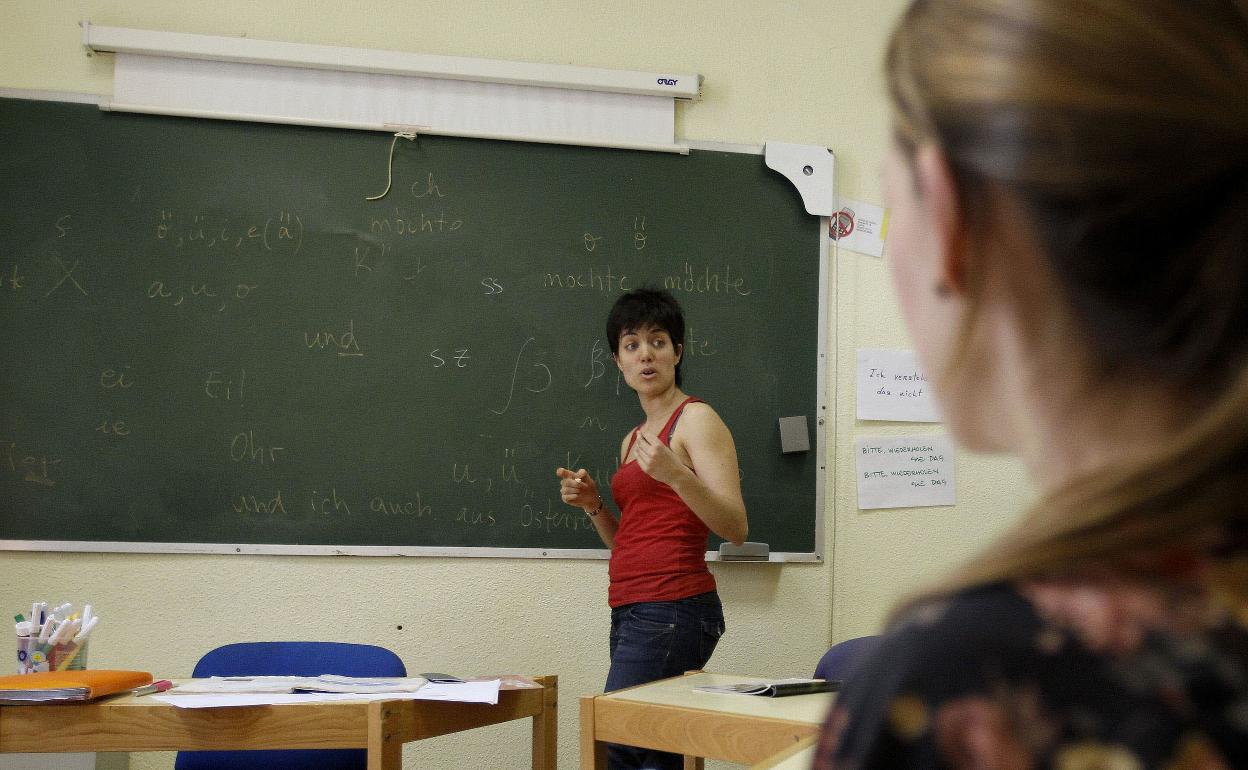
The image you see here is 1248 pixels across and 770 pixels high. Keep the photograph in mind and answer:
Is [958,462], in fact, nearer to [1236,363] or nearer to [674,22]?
[674,22]

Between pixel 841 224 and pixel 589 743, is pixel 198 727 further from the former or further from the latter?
pixel 841 224

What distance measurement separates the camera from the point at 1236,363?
44cm

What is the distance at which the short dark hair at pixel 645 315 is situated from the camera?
2.63 m

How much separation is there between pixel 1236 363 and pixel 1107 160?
11cm

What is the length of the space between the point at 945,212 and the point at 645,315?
2.16m

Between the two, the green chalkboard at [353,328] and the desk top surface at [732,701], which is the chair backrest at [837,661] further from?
the green chalkboard at [353,328]

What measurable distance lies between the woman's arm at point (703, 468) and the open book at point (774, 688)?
445 millimetres

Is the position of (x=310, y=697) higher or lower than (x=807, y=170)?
lower

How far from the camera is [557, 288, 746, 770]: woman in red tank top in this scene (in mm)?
2344

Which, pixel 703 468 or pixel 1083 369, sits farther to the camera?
pixel 703 468

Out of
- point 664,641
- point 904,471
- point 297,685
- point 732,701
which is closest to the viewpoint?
point 732,701

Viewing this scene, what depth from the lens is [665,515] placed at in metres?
2.46

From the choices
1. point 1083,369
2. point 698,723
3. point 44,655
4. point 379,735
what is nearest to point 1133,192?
point 1083,369

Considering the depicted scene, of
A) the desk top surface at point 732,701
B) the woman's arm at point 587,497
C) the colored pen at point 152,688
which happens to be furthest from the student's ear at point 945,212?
the woman's arm at point 587,497
